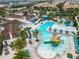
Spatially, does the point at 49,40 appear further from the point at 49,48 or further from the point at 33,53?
the point at 33,53

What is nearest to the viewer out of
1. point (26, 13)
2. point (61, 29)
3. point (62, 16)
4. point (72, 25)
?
point (61, 29)

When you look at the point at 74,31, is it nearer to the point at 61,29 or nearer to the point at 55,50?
the point at 61,29

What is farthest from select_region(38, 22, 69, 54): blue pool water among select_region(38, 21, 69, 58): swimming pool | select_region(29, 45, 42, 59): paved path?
select_region(29, 45, 42, 59): paved path

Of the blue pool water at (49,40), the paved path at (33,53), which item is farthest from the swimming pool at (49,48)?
the paved path at (33,53)

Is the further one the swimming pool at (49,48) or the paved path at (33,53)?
the swimming pool at (49,48)

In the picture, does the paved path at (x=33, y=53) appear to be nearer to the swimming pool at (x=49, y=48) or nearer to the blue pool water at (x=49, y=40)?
the swimming pool at (x=49, y=48)

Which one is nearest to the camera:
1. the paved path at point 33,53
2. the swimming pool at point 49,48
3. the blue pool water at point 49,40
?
the paved path at point 33,53

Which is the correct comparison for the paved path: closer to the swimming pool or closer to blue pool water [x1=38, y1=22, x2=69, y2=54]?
the swimming pool

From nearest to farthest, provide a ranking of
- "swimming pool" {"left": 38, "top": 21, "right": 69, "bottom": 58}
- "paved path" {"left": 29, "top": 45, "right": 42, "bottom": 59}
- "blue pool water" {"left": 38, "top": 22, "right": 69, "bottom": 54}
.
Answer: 1. "paved path" {"left": 29, "top": 45, "right": 42, "bottom": 59}
2. "swimming pool" {"left": 38, "top": 21, "right": 69, "bottom": 58}
3. "blue pool water" {"left": 38, "top": 22, "right": 69, "bottom": 54}

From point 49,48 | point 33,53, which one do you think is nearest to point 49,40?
point 49,48

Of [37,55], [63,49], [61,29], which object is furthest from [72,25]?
[37,55]

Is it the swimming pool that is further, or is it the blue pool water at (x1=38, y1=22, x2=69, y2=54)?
the blue pool water at (x1=38, y1=22, x2=69, y2=54)
